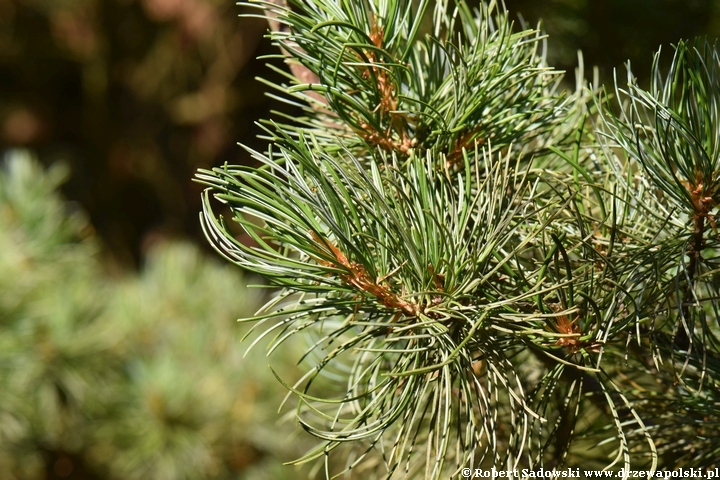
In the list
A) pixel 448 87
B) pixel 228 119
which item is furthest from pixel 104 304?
pixel 228 119

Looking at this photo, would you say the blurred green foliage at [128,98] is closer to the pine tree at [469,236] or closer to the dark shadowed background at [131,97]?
the dark shadowed background at [131,97]

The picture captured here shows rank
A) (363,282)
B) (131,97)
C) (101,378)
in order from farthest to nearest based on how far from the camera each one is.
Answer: (131,97)
(101,378)
(363,282)

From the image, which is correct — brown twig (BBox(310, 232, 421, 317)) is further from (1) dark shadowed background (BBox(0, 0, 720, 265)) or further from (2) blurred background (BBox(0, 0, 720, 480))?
(1) dark shadowed background (BBox(0, 0, 720, 265))

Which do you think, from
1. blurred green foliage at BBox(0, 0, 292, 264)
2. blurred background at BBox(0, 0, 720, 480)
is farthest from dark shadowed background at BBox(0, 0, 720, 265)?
blurred background at BBox(0, 0, 720, 480)

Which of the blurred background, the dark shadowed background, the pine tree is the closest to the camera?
the pine tree

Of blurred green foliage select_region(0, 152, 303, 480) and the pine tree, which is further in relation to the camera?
blurred green foliage select_region(0, 152, 303, 480)

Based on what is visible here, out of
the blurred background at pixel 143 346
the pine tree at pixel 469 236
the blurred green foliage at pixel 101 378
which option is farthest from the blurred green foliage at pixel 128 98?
the pine tree at pixel 469 236

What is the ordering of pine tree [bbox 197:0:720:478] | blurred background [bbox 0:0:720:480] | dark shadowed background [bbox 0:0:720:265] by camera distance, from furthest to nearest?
dark shadowed background [bbox 0:0:720:265] < blurred background [bbox 0:0:720:480] < pine tree [bbox 197:0:720:478]

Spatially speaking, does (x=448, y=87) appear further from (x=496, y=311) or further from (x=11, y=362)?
(x=11, y=362)

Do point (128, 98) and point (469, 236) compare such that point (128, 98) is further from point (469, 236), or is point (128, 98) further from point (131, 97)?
point (469, 236)

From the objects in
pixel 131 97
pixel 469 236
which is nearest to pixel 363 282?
pixel 469 236
